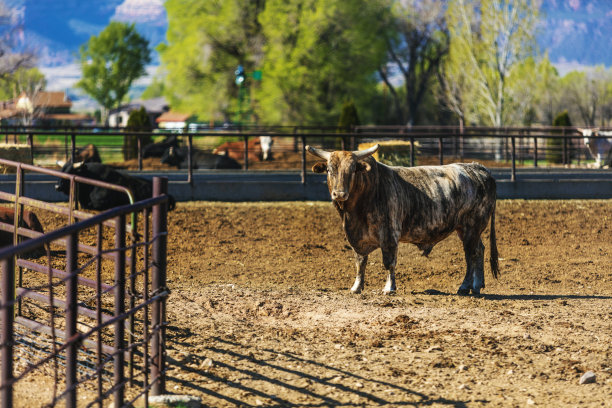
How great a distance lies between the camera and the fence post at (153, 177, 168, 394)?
5.60 metres

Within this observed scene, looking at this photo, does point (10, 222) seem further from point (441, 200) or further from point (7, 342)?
point (7, 342)

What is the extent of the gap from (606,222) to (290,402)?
11978 millimetres

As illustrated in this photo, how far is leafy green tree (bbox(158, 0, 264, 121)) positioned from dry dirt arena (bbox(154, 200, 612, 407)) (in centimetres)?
4128

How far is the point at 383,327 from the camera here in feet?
25.6

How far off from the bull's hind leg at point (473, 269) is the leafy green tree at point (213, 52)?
1759 inches

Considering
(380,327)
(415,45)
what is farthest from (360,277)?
(415,45)

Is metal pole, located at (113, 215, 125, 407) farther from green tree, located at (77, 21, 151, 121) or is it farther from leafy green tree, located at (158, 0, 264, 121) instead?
green tree, located at (77, 21, 151, 121)

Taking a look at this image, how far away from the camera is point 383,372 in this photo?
647cm

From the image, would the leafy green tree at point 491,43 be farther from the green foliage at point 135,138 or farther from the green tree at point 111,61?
the green tree at point 111,61

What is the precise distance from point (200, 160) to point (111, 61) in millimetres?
103732

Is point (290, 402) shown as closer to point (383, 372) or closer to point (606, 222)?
point (383, 372)

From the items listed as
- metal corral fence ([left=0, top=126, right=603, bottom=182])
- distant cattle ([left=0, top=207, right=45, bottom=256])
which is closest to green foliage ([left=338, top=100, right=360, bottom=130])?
metal corral fence ([left=0, top=126, right=603, bottom=182])

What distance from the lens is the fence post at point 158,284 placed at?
5.60 metres

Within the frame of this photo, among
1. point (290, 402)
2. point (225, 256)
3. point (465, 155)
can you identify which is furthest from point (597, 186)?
point (465, 155)
